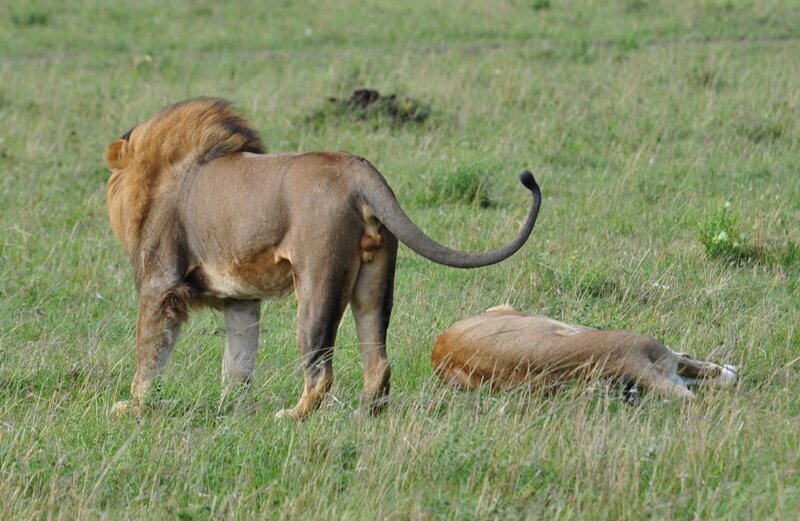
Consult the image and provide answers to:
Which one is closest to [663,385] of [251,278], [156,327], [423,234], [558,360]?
[558,360]

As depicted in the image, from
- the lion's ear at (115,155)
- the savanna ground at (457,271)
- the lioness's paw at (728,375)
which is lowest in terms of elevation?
the savanna ground at (457,271)

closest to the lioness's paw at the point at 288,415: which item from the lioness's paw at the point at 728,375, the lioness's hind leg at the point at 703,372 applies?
the lioness's hind leg at the point at 703,372

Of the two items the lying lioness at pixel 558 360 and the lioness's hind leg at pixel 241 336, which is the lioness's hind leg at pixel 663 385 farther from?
the lioness's hind leg at pixel 241 336

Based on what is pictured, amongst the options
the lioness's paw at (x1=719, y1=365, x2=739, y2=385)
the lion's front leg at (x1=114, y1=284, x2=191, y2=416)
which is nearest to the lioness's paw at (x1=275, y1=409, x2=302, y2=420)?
the lion's front leg at (x1=114, y1=284, x2=191, y2=416)

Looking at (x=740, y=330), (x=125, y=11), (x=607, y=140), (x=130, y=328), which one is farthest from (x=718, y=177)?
(x=125, y=11)

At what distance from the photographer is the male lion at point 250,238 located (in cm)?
510

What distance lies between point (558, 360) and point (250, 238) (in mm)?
1385

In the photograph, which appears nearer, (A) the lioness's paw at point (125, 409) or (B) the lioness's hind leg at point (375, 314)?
(B) the lioness's hind leg at point (375, 314)

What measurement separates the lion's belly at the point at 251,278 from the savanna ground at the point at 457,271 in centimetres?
44

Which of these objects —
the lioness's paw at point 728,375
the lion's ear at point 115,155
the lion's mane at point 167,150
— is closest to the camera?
the lioness's paw at point 728,375

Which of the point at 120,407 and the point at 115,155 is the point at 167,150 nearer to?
the point at 115,155

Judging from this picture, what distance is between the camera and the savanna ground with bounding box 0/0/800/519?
4469 millimetres

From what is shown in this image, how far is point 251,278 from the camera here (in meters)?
5.45

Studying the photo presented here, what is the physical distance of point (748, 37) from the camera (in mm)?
16047
